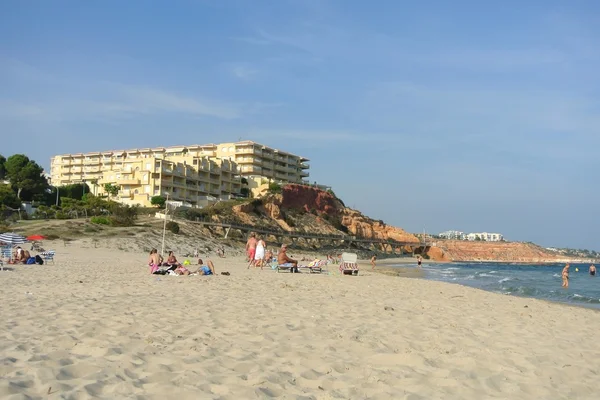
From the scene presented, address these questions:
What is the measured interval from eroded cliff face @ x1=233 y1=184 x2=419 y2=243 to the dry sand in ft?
201

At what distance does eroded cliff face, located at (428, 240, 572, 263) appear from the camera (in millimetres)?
125812

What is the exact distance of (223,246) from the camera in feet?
168

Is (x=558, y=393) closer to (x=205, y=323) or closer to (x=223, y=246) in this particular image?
(x=205, y=323)

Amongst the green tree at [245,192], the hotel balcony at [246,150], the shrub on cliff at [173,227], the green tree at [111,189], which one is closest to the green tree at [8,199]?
the shrub on cliff at [173,227]

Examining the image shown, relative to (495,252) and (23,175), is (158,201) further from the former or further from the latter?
(495,252)

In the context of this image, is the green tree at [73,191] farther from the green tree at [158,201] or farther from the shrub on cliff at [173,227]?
the shrub on cliff at [173,227]

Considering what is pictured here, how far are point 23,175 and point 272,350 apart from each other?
212ft

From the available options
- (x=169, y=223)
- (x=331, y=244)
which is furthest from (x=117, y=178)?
(x=331, y=244)

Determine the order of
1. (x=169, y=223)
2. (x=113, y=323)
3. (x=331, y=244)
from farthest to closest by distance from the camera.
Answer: (x=331, y=244), (x=169, y=223), (x=113, y=323)

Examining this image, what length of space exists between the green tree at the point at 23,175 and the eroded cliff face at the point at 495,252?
81.9 m

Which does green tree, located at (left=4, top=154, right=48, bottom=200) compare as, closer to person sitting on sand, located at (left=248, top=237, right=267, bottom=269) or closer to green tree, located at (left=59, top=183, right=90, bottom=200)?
green tree, located at (left=59, top=183, right=90, bottom=200)

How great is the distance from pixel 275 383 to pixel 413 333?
3234mm

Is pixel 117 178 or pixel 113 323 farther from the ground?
pixel 117 178

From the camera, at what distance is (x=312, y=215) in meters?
86.9
